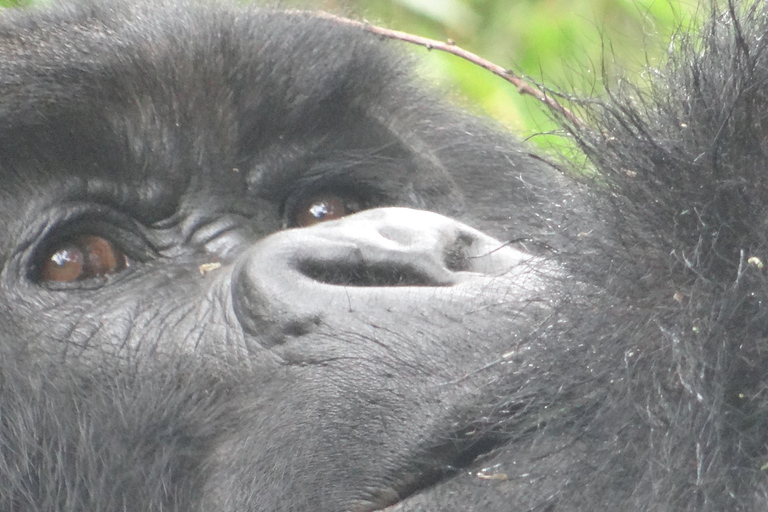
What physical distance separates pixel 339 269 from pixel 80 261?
1.46ft

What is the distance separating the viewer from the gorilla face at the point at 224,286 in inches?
55.7

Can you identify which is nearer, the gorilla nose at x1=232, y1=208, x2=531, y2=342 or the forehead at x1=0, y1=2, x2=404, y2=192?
the gorilla nose at x1=232, y1=208, x2=531, y2=342

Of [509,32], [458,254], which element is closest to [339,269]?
[458,254]

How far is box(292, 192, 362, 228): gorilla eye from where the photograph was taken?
1972 mm

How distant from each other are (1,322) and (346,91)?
768mm

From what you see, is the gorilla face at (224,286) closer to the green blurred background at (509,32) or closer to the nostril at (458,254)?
the nostril at (458,254)

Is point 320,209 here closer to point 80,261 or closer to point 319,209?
point 319,209

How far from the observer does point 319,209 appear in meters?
1.99

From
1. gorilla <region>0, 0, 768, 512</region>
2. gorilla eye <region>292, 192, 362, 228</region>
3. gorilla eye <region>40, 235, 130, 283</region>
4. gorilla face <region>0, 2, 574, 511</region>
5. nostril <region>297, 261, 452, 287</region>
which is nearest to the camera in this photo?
gorilla <region>0, 0, 768, 512</region>

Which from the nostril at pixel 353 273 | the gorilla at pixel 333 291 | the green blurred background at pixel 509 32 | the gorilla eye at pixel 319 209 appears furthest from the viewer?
the green blurred background at pixel 509 32

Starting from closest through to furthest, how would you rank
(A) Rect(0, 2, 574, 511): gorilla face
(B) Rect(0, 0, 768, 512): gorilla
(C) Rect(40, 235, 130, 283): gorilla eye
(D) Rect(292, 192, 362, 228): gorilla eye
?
(B) Rect(0, 0, 768, 512): gorilla → (A) Rect(0, 2, 574, 511): gorilla face → (C) Rect(40, 235, 130, 283): gorilla eye → (D) Rect(292, 192, 362, 228): gorilla eye

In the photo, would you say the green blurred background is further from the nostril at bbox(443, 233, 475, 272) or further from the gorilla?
the nostril at bbox(443, 233, 475, 272)

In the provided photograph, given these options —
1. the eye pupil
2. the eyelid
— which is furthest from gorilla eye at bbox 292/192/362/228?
the eyelid

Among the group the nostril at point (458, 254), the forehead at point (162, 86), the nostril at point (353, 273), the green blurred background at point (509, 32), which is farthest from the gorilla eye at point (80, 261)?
the green blurred background at point (509, 32)
